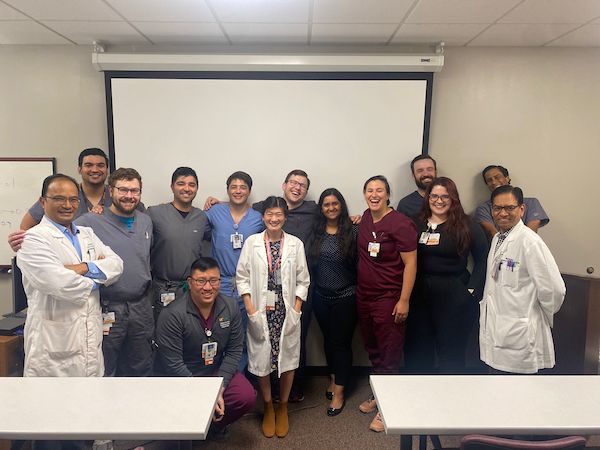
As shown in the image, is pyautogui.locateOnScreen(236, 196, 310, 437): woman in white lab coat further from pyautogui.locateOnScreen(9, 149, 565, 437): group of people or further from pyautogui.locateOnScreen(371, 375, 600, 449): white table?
pyautogui.locateOnScreen(371, 375, 600, 449): white table

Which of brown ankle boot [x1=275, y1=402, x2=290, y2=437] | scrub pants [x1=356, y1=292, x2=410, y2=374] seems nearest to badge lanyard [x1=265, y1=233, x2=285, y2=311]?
scrub pants [x1=356, y1=292, x2=410, y2=374]

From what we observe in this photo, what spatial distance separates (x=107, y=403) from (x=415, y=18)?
2768 millimetres

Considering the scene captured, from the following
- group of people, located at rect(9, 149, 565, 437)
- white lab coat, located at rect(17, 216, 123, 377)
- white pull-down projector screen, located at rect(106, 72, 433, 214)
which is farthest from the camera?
white pull-down projector screen, located at rect(106, 72, 433, 214)

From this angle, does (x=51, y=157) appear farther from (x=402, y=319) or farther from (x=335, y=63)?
(x=402, y=319)

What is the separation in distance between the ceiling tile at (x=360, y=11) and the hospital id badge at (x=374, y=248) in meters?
1.48

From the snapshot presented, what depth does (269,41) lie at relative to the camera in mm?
2967

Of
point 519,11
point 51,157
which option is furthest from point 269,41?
point 51,157

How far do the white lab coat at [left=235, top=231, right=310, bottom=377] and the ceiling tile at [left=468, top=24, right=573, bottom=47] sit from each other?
2.14m

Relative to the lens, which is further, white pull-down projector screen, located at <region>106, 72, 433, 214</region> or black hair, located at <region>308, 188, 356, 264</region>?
white pull-down projector screen, located at <region>106, 72, 433, 214</region>

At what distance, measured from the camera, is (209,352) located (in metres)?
2.17

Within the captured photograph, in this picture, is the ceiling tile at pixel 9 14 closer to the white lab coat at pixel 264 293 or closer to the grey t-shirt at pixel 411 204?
the white lab coat at pixel 264 293

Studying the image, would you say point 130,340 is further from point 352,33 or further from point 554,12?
point 554,12

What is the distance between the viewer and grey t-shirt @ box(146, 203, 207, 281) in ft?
8.13

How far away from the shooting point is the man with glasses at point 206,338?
82.5 inches
